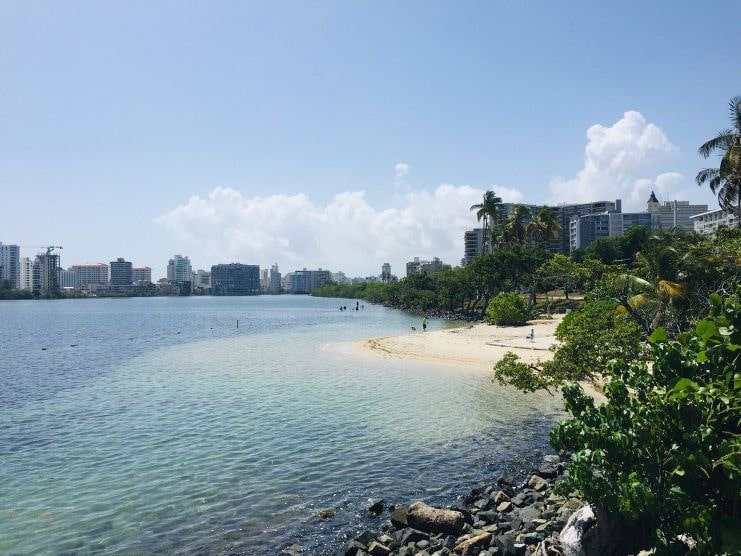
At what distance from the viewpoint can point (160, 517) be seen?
14.9 m

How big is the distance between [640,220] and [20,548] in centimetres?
18220

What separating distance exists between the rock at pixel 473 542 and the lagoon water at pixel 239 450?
2749mm

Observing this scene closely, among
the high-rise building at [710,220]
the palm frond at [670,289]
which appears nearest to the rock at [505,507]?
the palm frond at [670,289]

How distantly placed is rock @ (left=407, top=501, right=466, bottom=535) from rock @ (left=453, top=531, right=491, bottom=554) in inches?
33.1

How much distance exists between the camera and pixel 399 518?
1400 cm

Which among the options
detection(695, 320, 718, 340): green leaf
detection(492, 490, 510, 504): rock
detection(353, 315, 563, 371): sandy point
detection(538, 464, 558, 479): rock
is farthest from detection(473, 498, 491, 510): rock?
detection(353, 315, 563, 371): sandy point

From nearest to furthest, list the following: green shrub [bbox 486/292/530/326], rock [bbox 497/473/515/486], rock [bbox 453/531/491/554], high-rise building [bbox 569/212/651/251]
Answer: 1. rock [bbox 453/531/491/554]
2. rock [bbox 497/473/515/486]
3. green shrub [bbox 486/292/530/326]
4. high-rise building [bbox 569/212/651/251]

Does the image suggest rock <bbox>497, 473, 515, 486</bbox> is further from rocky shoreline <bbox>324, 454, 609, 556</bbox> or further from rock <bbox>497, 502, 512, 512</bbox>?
rock <bbox>497, 502, 512, 512</bbox>

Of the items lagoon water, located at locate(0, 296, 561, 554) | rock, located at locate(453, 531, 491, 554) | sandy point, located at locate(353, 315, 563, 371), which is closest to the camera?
rock, located at locate(453, 531, 491, 554)

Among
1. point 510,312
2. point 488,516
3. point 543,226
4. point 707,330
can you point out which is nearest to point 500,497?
point 488,516

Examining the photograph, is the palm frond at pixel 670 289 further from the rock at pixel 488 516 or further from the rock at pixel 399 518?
the rock at pixel 399 518

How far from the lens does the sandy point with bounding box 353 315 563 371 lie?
41406mm

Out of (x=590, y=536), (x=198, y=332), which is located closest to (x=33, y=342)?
(x=198, y=332)

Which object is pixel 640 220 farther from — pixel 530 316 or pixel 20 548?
pixel 20 548
